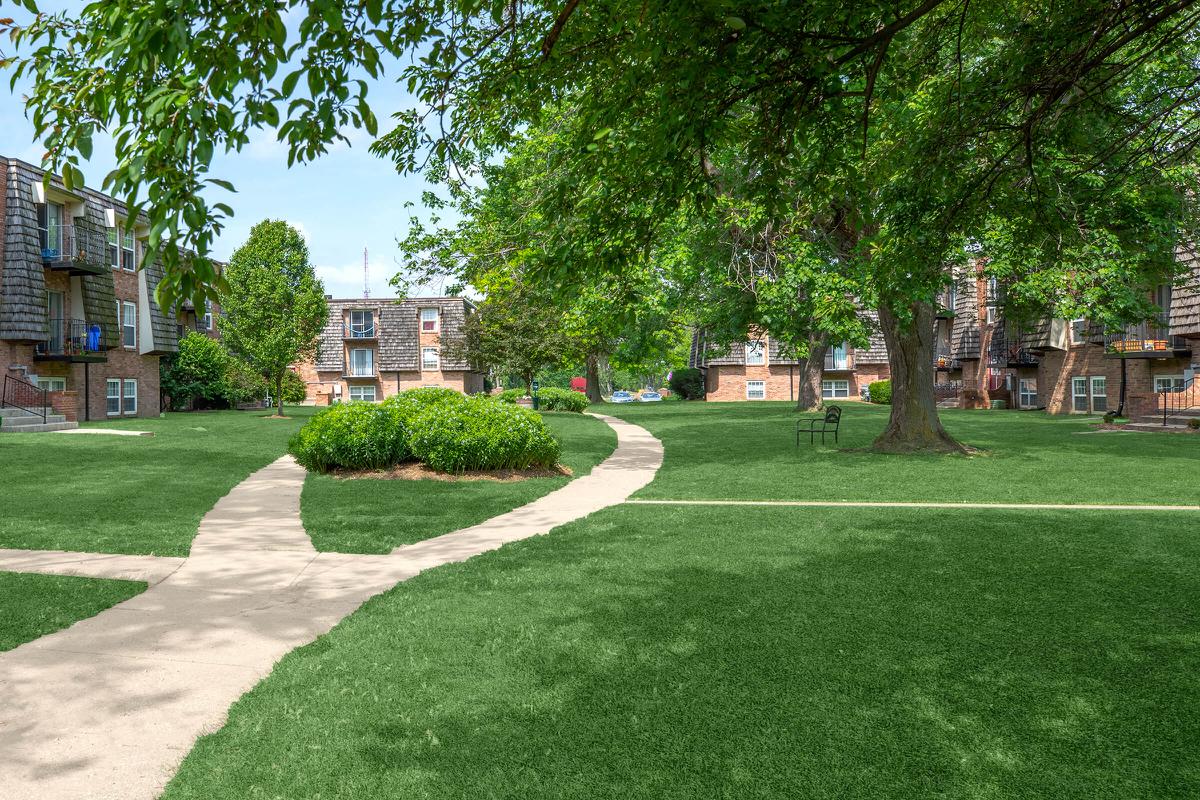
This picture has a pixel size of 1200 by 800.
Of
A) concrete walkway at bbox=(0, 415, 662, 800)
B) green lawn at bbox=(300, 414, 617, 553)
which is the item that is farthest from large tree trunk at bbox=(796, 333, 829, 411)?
concrete walkway at bbox=(0, 415, 662, 800)

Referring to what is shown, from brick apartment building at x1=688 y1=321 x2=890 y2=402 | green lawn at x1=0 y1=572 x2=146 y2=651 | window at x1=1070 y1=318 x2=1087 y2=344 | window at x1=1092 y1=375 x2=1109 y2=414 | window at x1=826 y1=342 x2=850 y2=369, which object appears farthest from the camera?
brick apartment building at x1=688 y1=321 x2=890 y2=402

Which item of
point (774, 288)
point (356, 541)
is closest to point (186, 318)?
point (774, 288)

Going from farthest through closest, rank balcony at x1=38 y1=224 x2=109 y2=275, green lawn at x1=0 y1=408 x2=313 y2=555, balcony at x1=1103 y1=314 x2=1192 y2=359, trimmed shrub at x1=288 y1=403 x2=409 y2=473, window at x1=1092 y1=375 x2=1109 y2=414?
window at x1=1092 y1=375 x2=1109 y2=414 → balcony at x1=38 y1=224 x2=109 y2=275 → balcony at x1=1103 y1=314 x2=1192 y2=359 → trimmed shrub at x1=288 y1=403 x2=409 y2=473 → green lawn at x1=0 y1=408 x2=313 y2=555

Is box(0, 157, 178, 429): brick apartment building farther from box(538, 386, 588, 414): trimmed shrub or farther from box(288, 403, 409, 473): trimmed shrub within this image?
box(538, 386, 588, 414): trimmed shrub

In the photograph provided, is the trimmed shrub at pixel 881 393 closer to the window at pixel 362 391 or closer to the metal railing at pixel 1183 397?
the metal railing at pixel 1183 397

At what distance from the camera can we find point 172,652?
196 inches

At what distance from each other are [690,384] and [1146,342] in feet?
131

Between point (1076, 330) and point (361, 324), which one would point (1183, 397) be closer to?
point (1076, 330)

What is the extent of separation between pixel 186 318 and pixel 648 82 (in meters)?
44.5

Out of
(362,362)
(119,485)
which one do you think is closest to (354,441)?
(119,485)

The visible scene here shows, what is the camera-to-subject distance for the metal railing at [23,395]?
27.1 meters

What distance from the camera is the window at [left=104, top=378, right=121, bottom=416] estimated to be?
32.9m

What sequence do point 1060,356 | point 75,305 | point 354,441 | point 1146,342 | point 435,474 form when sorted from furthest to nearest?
point 1060,356 → point 75,305 → point 1146,342 → point 354,441 → point 435,474

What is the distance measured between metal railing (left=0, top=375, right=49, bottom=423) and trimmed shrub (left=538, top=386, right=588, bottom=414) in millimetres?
22086
